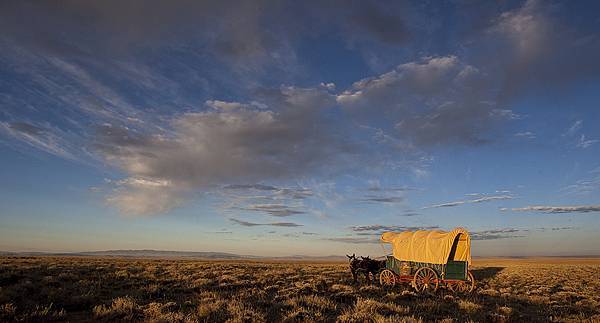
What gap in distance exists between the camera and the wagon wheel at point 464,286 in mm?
17156

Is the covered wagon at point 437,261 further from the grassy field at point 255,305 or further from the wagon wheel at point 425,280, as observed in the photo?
the grassy field at point 255,305

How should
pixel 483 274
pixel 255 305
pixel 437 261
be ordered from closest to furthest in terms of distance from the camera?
pixel 255 305, pixel 437 261, pixel 483 274

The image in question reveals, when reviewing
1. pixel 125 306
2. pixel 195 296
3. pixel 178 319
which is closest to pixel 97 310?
pixel 125 306

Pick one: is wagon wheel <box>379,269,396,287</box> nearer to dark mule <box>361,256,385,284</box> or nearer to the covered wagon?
the covered wagon

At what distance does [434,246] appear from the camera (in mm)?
17062

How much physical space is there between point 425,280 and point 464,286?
80.9 inches

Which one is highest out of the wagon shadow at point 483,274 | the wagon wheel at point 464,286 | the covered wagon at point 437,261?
the covered wagon at point 437,261

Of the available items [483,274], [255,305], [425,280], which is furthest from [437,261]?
[483,274]

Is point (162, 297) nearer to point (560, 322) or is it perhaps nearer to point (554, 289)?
point (560, 322)

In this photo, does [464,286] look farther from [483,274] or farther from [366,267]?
[483,274]

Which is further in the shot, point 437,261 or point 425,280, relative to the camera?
point 425,280

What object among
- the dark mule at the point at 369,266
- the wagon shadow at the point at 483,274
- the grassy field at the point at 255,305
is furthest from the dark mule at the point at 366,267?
the wagon shadow at the point at 483,274

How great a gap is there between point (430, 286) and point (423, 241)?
6.52 feet

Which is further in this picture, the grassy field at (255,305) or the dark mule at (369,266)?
the dark mule at (369,266)
